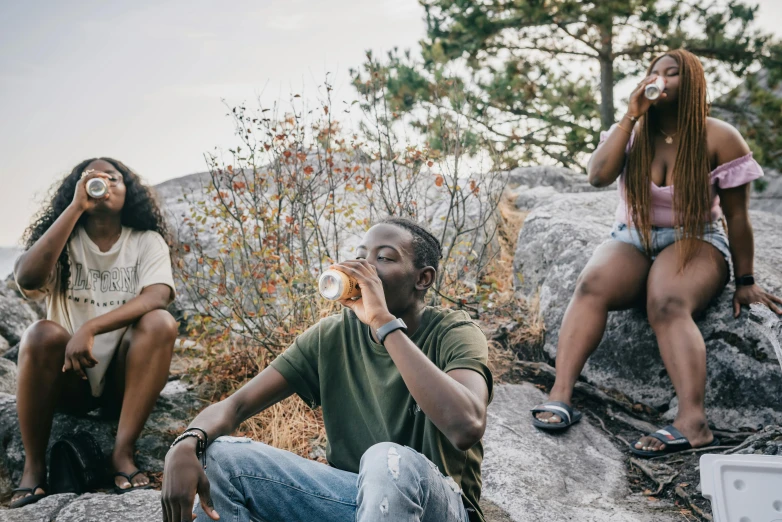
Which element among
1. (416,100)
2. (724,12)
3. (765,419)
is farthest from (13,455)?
(724,12)

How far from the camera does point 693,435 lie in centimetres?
299

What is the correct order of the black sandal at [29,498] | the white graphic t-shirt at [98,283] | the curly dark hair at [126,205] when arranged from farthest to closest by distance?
the curly dark hair at [126,205]
the white graphic t-shirt at [98,283]
the black sandal at [29,498]

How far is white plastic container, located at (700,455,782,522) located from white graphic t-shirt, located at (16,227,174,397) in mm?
2562

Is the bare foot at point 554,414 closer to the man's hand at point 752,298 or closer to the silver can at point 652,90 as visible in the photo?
the man's hand at point 752,298

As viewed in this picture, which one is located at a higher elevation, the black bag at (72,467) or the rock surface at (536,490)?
the black bag at (72,467)

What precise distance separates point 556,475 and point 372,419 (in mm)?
1255

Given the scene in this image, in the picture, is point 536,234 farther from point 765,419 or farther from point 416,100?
point 416,100

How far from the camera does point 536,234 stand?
16.2 ft

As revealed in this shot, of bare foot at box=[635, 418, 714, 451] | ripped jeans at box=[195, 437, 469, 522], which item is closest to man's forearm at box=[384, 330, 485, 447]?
ripped jeans at box=[195, 437, 469, 522]

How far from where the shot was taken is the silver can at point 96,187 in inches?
126

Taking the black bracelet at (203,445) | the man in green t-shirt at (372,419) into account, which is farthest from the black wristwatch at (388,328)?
the black bracelet at (203,445)

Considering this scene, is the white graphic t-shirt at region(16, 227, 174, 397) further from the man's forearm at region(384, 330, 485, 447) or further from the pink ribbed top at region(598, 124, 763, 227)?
the pink ribbed top at region(598, 124, 763, 227)

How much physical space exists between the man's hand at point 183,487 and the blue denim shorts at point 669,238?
2521 millimetres

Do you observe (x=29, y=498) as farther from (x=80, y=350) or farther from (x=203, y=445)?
(x=203, y=445)
